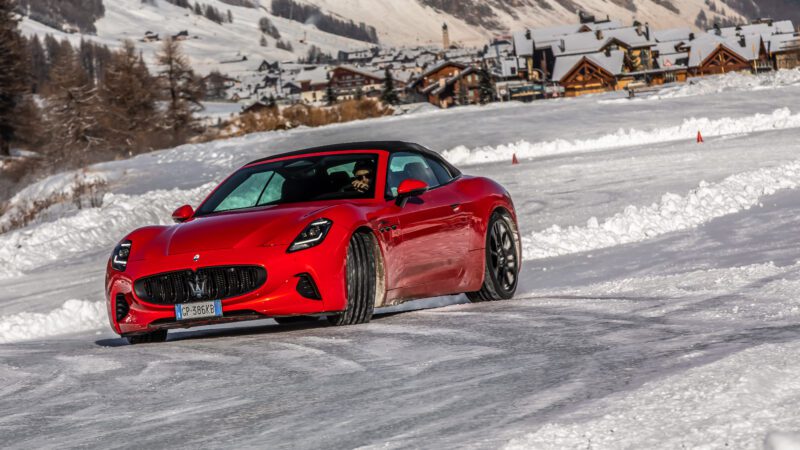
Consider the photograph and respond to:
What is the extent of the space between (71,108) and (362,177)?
73727 millimetres

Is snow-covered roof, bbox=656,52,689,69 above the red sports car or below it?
above

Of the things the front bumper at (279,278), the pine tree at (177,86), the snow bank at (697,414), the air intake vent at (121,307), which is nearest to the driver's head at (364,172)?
the front bumper at (279,278)

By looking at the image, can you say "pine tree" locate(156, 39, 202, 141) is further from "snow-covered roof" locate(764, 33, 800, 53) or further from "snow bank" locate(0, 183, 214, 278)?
"snow-covered roof" locate(764, 33, 800, 53)

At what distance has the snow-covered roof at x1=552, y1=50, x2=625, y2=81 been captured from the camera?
134625mm

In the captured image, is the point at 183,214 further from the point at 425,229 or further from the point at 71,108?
the point at 71,108

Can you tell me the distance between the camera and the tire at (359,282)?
8.82 m

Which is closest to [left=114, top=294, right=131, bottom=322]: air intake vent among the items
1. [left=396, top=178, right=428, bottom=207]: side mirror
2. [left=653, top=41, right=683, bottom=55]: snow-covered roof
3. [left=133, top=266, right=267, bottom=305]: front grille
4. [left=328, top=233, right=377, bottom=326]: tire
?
[left=133, top=266, right=267, bottom=305]: front grille

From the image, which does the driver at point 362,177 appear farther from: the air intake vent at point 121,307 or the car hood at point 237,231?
the air intake vent at point 121,307

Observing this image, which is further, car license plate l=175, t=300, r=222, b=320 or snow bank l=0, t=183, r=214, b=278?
snow bank l=0, t=183, r=214, b=278

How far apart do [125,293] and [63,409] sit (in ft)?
9.67

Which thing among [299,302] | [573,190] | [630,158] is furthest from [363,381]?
[630,158]

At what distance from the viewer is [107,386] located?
6.82 metres

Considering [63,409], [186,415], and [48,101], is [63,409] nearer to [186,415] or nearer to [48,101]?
[186,415]

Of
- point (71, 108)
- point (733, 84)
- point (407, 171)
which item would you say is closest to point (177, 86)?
point (71, 108)
